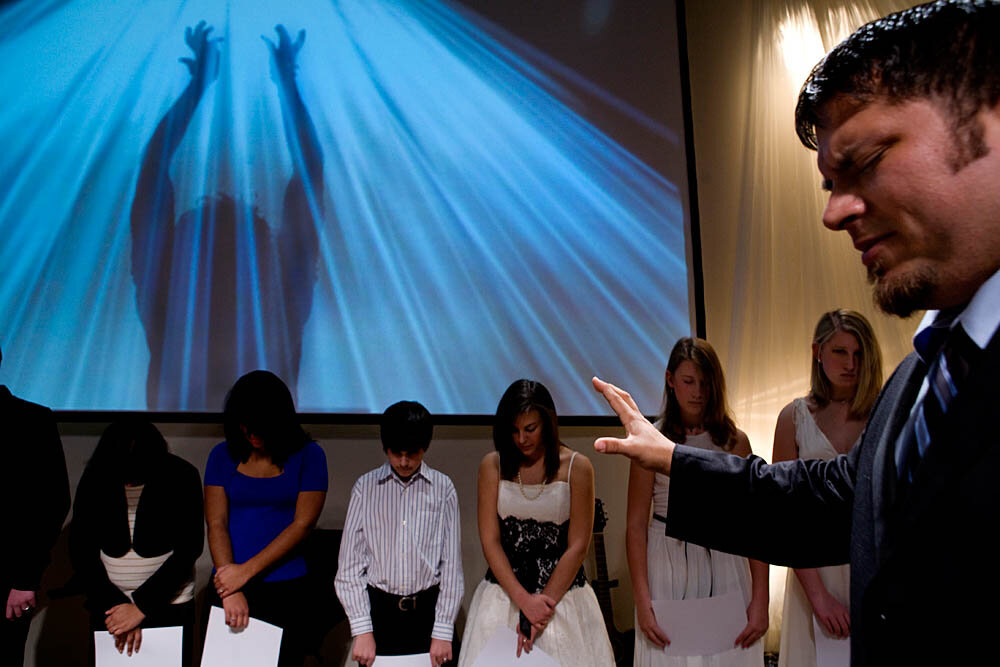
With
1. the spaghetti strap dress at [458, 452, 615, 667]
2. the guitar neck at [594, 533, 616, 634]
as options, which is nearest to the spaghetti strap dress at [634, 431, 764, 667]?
the spaghetti strap dress at [458, 452, 615, 667]

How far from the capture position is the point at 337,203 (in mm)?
3346

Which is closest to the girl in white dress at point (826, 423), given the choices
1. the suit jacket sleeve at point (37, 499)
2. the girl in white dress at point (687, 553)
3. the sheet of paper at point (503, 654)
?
the girl in white dress at point (687, 553)

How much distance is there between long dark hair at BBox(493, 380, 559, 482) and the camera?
258 cm

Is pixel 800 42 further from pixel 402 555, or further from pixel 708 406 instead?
pixel 402 555

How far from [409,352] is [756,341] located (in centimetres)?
173

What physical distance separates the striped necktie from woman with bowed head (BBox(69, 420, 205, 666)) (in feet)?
7.90

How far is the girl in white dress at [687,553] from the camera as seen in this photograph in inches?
95.2

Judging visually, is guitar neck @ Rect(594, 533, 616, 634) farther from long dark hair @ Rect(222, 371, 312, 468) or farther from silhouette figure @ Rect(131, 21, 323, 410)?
silhouette figure @ Rect(131, 21, 323, 410)

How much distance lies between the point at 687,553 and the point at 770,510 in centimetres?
170

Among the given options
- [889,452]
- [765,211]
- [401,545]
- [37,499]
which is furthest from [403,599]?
[765,211]

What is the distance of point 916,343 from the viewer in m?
0.80

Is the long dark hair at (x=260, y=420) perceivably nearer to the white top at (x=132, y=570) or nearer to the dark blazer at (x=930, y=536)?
the white top at (x=132, y=570)

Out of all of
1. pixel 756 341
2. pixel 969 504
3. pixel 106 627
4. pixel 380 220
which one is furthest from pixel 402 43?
pixel 969 504

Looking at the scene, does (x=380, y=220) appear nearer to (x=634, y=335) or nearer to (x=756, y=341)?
(x=634, y=335)
